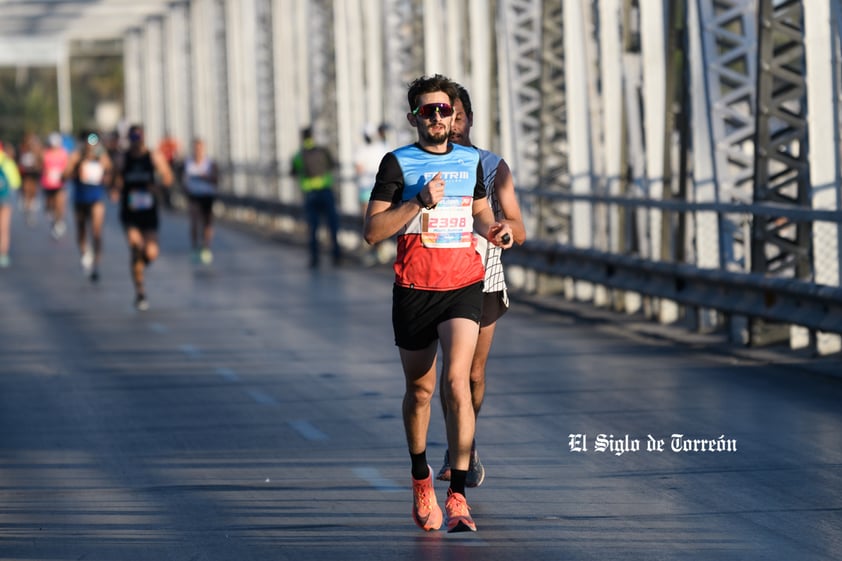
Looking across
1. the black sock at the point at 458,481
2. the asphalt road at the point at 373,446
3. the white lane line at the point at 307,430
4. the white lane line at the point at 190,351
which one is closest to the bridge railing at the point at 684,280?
the asphalt road at the point at 373,446

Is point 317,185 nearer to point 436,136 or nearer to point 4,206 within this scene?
point 4,206

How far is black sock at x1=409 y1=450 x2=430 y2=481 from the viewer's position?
310 inches

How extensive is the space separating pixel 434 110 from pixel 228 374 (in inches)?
255

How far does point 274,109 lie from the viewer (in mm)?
41062

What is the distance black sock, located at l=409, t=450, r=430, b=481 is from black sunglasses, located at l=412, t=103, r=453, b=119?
4.47ft

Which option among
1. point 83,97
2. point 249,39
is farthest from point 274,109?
point 83,97

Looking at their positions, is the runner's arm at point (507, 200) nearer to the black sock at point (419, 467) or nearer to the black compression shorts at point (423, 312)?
the black compression shorts at point (423, 312)

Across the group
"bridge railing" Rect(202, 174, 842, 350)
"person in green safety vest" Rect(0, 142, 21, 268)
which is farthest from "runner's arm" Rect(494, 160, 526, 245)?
"person in green safety vest" Rect(0, 142, 21, 268)

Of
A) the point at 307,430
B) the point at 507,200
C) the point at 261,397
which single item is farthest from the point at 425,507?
the point at 261,397

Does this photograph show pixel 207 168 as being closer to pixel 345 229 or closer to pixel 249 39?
pixel 345 229

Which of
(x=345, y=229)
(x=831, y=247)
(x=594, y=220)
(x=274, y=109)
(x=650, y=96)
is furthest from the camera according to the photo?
Answer: (x=274, y=109)

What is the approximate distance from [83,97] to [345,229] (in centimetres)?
8692

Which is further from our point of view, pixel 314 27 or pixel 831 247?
pixel 314 27

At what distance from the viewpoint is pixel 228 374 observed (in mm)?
13891
